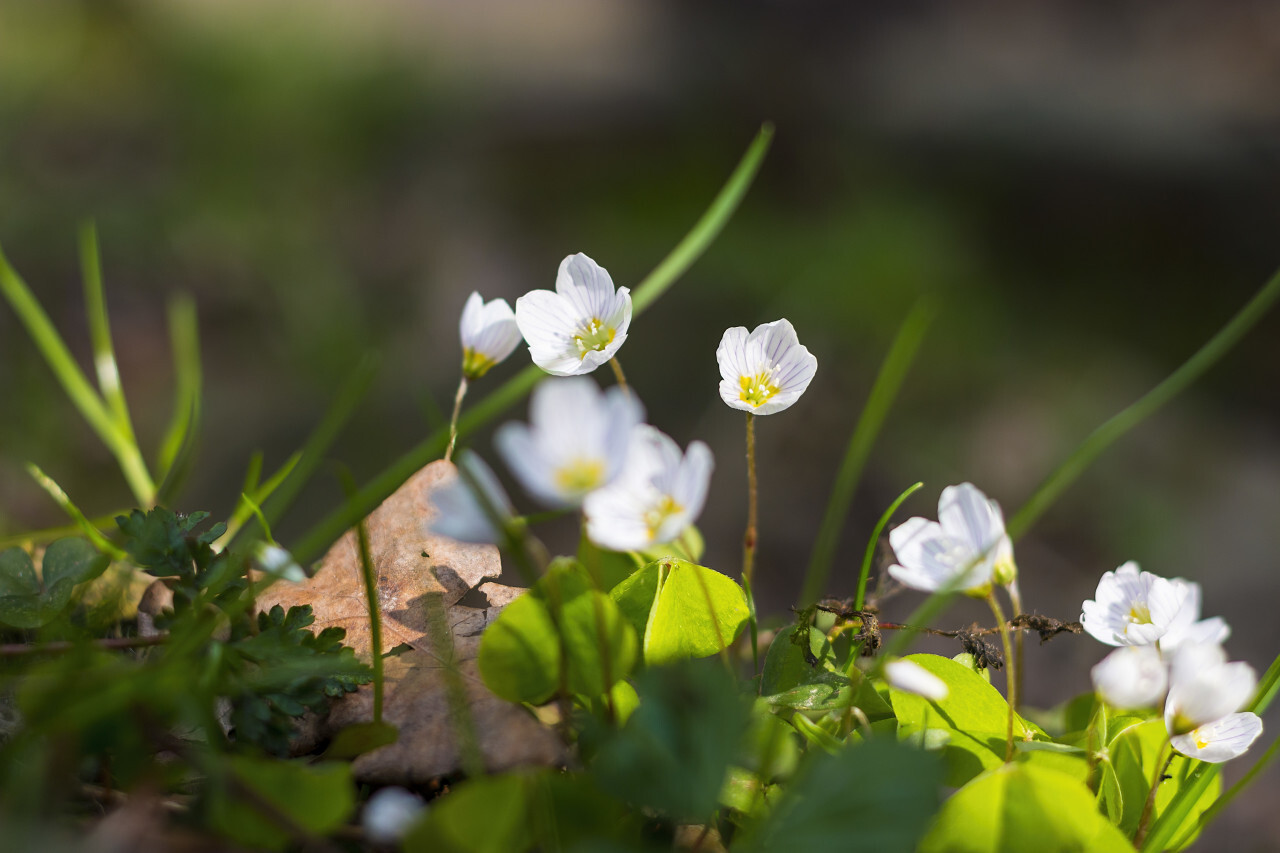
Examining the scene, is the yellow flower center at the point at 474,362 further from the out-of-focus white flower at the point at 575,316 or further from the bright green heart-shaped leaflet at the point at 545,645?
the bright green heart-shaped leaflet at the point at 545,645

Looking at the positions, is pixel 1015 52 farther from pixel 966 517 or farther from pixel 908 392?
pixel 966 517

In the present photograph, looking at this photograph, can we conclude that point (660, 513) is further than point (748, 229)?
No

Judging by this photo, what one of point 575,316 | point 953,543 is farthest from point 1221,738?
point 575,316

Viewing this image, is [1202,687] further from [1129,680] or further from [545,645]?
[545,645]

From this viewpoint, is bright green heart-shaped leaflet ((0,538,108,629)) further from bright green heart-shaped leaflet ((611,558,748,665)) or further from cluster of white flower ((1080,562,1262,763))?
cluster of white flower ((1080,562,1262,763))

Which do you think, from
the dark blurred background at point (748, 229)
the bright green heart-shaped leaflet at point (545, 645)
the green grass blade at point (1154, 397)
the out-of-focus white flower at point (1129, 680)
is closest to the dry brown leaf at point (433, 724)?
the bright green heart-shaped leaflet at point (545, 645)

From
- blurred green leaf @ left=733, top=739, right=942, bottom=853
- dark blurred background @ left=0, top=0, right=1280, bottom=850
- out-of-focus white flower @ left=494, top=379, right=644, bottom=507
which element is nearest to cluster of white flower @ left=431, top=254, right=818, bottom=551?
out-of-focus white flower @ left=494, top=379, right=644, bottom=507
